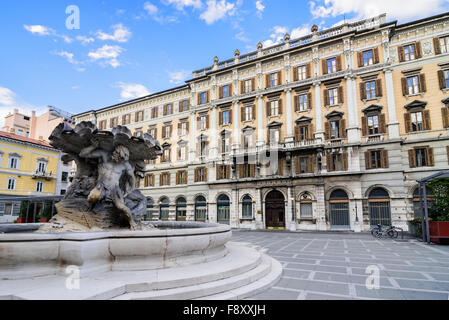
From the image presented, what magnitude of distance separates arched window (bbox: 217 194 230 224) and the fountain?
2191 centimetres

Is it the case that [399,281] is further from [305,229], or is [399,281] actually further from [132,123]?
[132,123]

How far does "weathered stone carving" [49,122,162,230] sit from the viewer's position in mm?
6801

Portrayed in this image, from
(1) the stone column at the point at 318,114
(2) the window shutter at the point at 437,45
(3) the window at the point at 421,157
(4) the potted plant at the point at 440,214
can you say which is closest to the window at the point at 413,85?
(2) the window shutter at the point at 437,45

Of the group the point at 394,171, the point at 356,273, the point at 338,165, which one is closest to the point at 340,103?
the point at 338,165

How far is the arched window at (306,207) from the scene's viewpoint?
80.0 feet

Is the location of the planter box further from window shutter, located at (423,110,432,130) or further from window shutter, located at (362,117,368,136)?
window shutter, located at (362,117,368,136)

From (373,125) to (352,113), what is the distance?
2.12 meters

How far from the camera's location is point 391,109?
22781 millimetres

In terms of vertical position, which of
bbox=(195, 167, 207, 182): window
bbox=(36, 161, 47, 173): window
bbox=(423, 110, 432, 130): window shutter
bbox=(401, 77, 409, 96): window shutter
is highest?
bbox=(401, 77, 409, 96): window shutter

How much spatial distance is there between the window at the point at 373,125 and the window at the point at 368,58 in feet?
17.3

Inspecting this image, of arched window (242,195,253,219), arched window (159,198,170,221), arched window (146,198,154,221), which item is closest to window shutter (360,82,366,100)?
arched window (242,195,253,219)

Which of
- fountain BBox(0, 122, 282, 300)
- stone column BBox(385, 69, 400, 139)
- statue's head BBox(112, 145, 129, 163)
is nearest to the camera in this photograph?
fountain BBox(0, 122, 282, 300)

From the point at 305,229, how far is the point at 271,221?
12.0 ft

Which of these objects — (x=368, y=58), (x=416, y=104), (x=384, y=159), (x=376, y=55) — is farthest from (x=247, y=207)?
(x=376, y=55)
